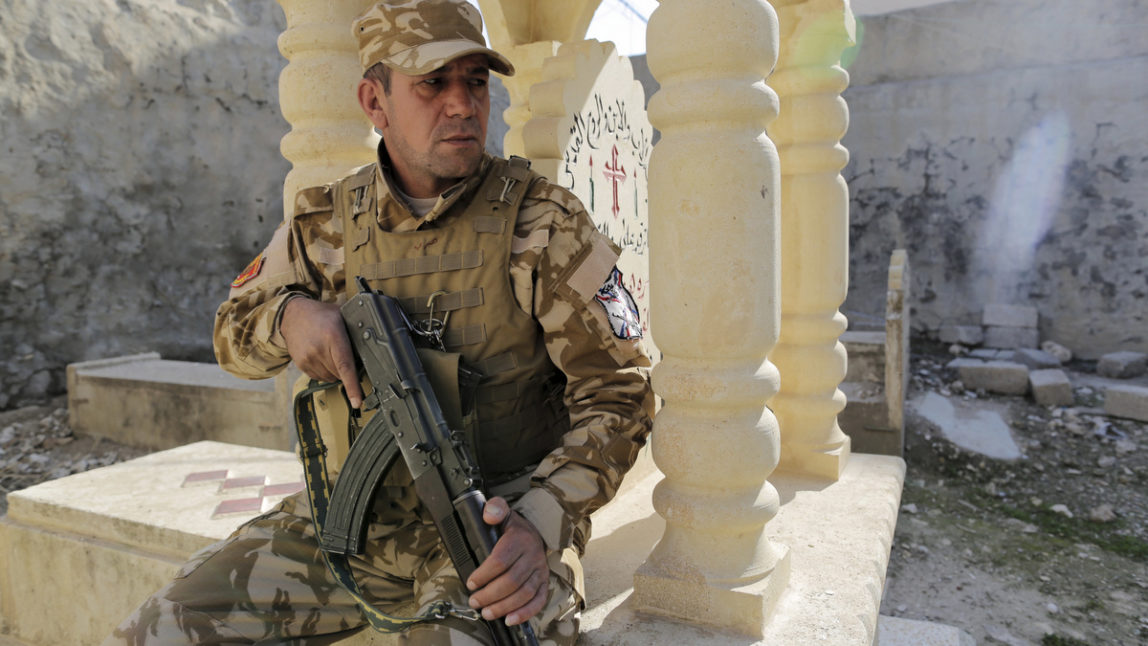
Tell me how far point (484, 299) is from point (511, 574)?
593mm

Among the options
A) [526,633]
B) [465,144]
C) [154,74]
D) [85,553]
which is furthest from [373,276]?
[154,74]

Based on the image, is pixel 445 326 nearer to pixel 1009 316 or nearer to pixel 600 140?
pixel 600 140

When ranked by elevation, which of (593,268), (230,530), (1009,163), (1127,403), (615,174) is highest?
(1009,163)

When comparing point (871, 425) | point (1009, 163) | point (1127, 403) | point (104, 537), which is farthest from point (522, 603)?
point (1009, 163)

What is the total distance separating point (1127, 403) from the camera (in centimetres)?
653

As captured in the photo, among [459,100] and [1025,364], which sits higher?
[459,100]

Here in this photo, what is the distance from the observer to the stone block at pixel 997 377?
7.39 meters

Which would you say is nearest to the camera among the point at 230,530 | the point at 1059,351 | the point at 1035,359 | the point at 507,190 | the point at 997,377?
the point at 507,190

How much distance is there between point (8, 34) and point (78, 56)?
1.96 ft

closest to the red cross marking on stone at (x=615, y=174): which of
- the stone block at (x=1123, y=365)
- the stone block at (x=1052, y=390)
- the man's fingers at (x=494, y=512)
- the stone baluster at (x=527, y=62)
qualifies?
the stone baluster at (x=527, y=62)

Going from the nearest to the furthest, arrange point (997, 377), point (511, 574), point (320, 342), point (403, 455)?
1. point (511, 574)
2. point (403, 455)
3. point (320, 342)
4. point (997, 377)

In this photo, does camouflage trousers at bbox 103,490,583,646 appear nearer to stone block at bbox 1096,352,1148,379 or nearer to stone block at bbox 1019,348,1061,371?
stone block at bbox 1019,348,1061,371

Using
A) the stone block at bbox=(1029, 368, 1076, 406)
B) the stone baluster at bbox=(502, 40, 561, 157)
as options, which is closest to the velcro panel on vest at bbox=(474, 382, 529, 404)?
the stone baluster at bbox=(502, 40, 561, 157)

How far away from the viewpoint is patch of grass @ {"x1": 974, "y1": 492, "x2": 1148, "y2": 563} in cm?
454
